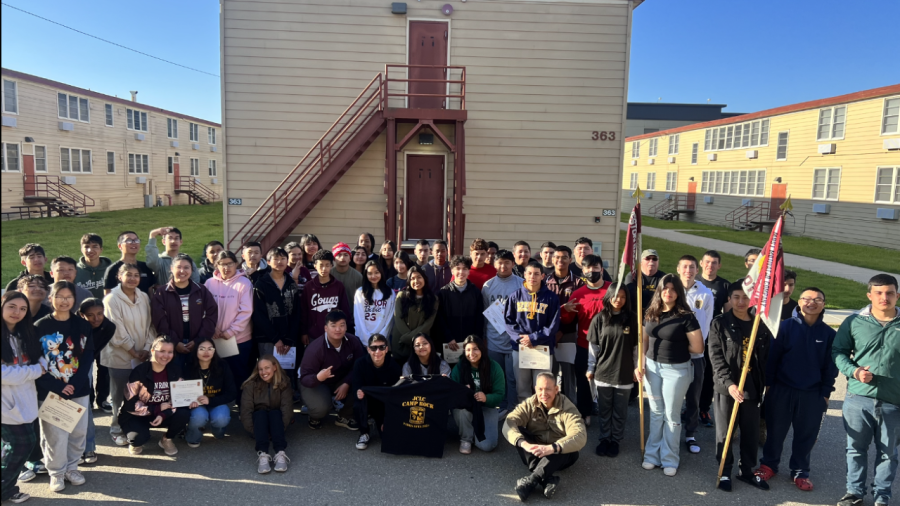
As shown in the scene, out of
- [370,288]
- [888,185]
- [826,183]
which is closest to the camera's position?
[370,288]

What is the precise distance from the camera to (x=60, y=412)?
5047mm

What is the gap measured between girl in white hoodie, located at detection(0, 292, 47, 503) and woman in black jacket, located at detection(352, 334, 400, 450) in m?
2.78

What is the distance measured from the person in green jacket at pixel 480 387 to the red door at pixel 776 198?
27.0 meters

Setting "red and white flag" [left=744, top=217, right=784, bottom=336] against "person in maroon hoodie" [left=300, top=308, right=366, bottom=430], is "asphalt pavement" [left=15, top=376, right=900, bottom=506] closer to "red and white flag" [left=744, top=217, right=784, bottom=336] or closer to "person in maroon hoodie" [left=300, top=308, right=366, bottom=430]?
"person in maroon hoodie" [left=300, top=308, right=366, bottom=430]

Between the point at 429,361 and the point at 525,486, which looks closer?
the point at 525,486

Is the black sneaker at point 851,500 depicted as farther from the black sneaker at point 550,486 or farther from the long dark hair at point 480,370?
the long dark hair at point 480,370

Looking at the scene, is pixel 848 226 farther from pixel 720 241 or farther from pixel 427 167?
pixel 427 167

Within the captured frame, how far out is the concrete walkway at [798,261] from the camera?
628 inches

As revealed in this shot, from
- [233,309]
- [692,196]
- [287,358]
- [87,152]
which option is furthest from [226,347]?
[692,196]

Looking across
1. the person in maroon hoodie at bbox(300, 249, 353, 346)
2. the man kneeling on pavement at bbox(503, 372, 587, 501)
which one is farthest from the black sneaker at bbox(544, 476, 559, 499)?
the person in maroon hoodie at bbox(300, 249, 353, 346)

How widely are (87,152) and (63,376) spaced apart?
29.5 m

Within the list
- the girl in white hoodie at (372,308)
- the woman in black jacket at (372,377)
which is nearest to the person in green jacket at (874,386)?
the woman in black jacket at (372,377)

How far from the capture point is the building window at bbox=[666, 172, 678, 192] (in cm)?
3874

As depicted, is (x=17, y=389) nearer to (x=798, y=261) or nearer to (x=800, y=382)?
(x=800, y=382)
